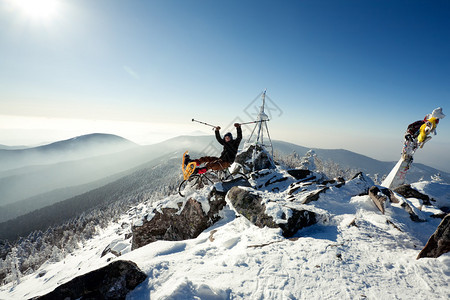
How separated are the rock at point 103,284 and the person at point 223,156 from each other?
7.57m

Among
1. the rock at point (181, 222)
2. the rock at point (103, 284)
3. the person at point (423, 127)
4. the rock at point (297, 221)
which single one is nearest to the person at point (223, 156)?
the rock at point (181, 222)

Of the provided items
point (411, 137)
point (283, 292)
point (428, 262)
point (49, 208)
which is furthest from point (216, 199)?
point (49, 208)

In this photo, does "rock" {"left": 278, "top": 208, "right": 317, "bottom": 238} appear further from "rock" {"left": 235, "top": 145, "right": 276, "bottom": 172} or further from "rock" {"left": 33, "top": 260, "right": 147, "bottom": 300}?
"rock" {"left": 235, "top": 145, "right": 276, "bottom": 172}

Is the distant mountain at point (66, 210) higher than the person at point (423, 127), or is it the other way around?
the person at point (423, 127)

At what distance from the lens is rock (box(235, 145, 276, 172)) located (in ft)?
76.3

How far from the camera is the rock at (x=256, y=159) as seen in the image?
23.3 meters

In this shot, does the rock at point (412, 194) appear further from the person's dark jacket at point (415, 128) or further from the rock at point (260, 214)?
the rock at point (260, 214)

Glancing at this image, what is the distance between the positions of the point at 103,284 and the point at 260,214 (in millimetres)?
6635

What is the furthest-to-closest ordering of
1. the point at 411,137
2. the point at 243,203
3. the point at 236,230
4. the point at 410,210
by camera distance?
the point at 411,137 < the point at 243,203 < the point at 236,230 < the point at 410,210

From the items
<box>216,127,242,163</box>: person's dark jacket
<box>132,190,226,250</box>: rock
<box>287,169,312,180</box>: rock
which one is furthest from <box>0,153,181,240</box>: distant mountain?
<box>216,127,242,163</box>: person's dark jacket

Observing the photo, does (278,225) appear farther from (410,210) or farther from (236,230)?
→ (410,210)

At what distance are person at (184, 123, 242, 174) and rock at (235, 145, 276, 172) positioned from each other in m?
11.2

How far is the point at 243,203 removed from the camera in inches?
405

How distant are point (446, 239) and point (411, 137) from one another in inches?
395
